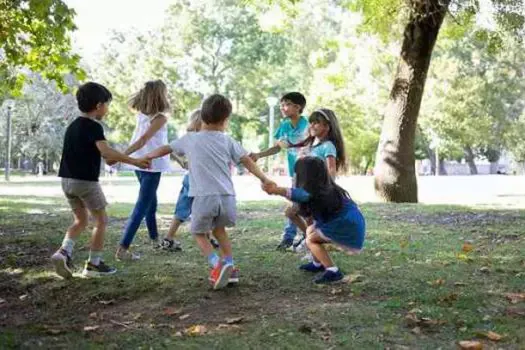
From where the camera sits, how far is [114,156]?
559cm

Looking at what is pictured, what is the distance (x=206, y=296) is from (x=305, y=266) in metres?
1.26

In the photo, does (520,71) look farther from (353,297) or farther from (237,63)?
(353,297)

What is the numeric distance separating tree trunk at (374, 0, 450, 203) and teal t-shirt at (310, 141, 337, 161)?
843cm

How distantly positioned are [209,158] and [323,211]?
3.43 feet

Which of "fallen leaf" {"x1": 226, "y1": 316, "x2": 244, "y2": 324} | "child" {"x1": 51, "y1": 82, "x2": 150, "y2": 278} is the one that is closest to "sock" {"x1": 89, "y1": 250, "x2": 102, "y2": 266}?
"child" {"x1": 51, "y1": 82, "x2": 150, "y2": 278}

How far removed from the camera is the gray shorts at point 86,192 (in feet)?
18.1

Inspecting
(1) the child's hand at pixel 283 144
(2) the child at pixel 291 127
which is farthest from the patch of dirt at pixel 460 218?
(1) the child's hand at pixel 283 144

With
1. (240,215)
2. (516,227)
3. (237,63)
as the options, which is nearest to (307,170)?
(516,227)

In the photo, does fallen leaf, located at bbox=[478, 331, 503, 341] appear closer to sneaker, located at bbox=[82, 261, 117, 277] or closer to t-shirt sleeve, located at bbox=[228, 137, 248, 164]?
t-shirt sleeve, located at bbox=[228, 137, 248, 164]

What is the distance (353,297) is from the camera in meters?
4.71

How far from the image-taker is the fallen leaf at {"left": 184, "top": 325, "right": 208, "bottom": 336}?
149 inches

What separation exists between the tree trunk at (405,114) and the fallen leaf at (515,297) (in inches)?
373

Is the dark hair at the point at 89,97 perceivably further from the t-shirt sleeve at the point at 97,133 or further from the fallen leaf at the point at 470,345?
the fallen leaf at the point at 470,345

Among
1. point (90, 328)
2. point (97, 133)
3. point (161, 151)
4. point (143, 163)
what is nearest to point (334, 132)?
point (161, 151)
